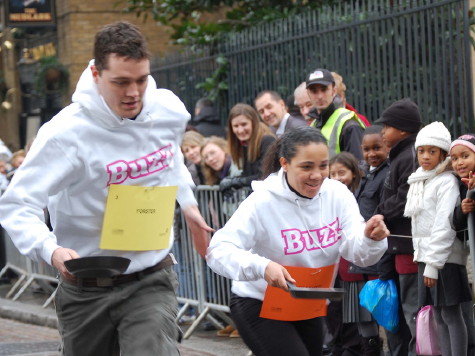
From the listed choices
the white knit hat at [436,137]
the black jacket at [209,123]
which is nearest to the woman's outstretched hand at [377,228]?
the white knit hat at [436,137]

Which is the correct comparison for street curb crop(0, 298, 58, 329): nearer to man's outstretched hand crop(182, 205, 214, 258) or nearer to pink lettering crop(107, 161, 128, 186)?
man's outstretched hand crop(182, 205, 214, 258)

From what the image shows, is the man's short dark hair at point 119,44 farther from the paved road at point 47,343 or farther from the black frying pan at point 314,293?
the paved road at point 47,343

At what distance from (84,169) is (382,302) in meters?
3.22

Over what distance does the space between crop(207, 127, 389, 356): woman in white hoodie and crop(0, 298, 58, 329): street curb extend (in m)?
6.46

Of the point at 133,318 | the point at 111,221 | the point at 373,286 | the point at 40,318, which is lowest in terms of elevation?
the point at 40,318

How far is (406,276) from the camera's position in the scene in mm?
7398

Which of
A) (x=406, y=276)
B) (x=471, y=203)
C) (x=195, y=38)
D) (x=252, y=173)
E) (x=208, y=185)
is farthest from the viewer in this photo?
(x=195, y=38)

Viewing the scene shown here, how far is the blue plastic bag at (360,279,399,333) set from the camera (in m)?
7.46

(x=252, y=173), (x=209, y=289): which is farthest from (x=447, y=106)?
(x=209, y=289)

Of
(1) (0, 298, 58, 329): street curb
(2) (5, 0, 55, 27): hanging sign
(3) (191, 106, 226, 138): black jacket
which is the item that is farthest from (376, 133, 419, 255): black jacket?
(2) (5, 0, 55, 27): hanging sign

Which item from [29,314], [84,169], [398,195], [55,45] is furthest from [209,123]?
[55,45]

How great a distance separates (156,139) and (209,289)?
505cm

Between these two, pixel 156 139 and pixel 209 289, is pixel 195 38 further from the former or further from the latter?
pixel 156 139

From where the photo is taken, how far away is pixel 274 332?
17.6 ft
